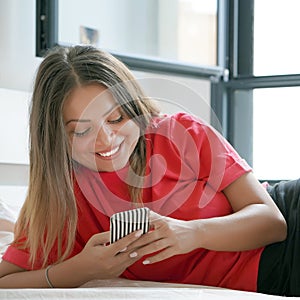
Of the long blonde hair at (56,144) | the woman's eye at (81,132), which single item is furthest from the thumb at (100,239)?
the woman's eye at (81,132)

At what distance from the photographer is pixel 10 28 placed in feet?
7.90

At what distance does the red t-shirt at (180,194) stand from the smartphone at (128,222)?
0.19 metres

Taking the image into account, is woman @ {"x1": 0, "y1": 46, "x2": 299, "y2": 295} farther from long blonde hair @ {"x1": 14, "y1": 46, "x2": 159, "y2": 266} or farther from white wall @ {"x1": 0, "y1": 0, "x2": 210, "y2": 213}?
white wall @ {"x1": 0, "y1": 0, "x2": 210, "y2": 213}

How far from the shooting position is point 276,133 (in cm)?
302

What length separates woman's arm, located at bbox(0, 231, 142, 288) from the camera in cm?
128

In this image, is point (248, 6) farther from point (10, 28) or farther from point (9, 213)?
point (9, 213)

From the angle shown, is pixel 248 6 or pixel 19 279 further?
pixel 248 6

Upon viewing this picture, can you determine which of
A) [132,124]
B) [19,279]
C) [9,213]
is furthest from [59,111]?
[9,213]

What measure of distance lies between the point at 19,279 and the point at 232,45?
191 centimetres

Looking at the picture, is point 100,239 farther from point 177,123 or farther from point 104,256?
point 177,123

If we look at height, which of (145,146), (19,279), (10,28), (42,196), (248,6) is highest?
(248,6)

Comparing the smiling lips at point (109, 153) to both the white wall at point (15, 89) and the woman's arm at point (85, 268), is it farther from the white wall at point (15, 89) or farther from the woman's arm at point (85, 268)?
the white wall at point (15, 89)

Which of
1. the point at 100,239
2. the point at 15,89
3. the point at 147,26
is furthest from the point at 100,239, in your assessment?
the point at 147,26

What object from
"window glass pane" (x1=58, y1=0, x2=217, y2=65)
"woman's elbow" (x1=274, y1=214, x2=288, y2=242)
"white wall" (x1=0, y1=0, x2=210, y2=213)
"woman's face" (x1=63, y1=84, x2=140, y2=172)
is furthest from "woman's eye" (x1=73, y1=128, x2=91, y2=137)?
"window glass pane" (x1=58, y1=0, x2=217, y2=65)
